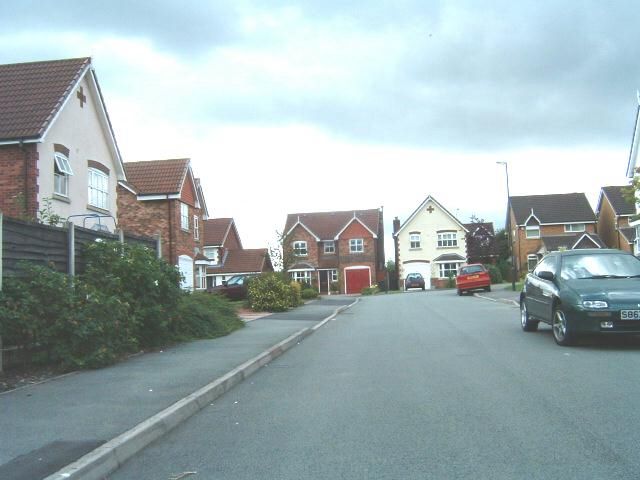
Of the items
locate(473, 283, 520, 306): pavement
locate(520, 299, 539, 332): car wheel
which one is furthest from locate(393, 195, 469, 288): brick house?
locate(520, 299, 539, 332): car wheel

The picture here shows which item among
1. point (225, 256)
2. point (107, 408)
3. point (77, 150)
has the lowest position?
point (107, 408)

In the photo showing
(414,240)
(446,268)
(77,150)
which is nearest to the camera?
(77,150)

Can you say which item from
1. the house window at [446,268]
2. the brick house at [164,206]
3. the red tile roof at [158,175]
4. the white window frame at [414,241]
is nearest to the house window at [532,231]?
the house window at [446,268]

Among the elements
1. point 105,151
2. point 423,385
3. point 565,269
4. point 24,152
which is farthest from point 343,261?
point 423,385

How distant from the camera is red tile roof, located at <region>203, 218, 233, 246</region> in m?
59.2

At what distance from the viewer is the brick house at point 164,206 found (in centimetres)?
2931

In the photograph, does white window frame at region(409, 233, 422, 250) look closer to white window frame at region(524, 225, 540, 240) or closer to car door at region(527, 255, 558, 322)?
white window frame at region(524, 225, 540, 240)

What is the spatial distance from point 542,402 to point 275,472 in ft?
10.8

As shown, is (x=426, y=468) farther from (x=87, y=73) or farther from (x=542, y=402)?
(x=87, y=73)

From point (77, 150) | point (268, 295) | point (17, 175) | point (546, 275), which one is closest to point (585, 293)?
point (546, 275)

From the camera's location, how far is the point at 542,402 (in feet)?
22.2

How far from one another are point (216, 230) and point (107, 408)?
178 ft

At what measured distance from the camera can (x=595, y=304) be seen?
1033 cm

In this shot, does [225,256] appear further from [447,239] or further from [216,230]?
[447,239]
